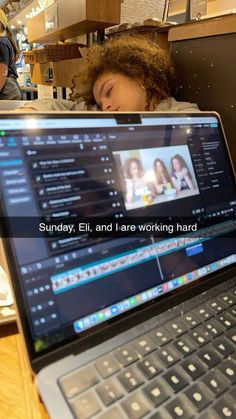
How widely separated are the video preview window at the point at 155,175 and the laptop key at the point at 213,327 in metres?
0.16

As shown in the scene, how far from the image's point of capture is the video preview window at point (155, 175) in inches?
16.2

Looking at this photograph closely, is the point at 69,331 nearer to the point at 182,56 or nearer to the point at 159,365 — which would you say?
the point at 159,365

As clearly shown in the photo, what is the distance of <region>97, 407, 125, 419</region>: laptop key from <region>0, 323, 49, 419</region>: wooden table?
0.24ft

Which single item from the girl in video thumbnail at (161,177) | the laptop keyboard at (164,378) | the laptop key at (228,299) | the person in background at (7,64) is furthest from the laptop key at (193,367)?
the person in background at (7,64)

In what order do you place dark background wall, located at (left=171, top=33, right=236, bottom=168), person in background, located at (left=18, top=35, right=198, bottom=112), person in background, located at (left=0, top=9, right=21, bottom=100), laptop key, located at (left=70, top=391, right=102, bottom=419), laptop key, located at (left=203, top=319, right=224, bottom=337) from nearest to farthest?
1. laptop key, located at (left=70, top=391, right=102, bottom=419)
2. laptop key, located at (left=203, top=319, right=224, bottom=337)
3. dark background wall, located at (left=171, top=33, right=236, bottom=168)
4. person in background, located at (left=18, top=35, right=198, bottom=112)
5. person in background, located at (left=0, top=9, right=21, bottom=100)

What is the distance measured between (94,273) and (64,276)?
36mm

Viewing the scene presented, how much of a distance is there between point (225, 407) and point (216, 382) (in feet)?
0.08

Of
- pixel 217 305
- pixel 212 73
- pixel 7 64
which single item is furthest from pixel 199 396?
pixel 7 64

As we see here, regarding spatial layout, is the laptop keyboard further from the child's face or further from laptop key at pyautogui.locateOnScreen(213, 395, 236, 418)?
the child's face

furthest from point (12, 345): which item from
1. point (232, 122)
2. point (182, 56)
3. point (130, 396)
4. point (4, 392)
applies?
point (182, 56)

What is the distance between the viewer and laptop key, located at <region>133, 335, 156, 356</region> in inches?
13.3

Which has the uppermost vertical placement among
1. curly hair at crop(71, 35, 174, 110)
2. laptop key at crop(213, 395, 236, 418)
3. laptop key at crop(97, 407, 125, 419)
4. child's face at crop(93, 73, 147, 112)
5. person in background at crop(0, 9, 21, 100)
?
person in background at crop(0, 9, 21, 100)

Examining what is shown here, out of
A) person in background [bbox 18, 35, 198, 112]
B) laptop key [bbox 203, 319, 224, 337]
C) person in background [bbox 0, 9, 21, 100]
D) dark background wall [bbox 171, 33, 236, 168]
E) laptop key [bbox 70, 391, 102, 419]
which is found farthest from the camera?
person in background [bbox 0, 9, 21, 100]

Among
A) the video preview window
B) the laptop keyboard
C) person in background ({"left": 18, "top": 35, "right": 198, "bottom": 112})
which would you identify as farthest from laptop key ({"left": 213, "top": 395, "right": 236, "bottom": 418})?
person in background ({"left": 18, "top": 35, "right": 198, "bottom": 112})
